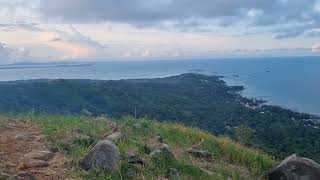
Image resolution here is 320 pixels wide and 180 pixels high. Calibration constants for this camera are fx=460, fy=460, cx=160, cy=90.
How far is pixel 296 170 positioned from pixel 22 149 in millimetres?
3631

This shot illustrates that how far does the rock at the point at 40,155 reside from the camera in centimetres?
556

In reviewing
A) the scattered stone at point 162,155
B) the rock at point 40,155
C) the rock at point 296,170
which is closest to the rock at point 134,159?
the scattered stone at point 162,155

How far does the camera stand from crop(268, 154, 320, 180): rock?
6180 millimetres

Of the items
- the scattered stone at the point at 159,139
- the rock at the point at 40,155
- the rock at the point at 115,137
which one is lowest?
the scattered stone at the point at 159,139

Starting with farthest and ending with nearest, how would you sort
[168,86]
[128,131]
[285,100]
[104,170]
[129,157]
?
[168,86]
[285,100]
[128,131]
[129,157]
[104,170]

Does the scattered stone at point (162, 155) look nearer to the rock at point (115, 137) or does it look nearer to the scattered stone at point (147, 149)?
the scattered stone at point (147, 149)

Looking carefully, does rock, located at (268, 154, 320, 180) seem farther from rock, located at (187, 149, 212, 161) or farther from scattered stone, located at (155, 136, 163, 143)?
scattered stone, located at (155, 136, 163, 143)

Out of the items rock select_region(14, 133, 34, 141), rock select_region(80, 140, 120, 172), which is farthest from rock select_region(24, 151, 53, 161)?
rock select_region(14, 133, 34, 141)

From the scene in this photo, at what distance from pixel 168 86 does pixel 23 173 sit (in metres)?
87.0

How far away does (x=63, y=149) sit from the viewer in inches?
235

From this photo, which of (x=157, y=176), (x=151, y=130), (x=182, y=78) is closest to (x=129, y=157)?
(x=157, y=176)

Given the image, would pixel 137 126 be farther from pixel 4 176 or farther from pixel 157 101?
pixel 157 101

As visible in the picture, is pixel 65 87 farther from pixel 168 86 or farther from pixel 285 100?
pixel 285 100

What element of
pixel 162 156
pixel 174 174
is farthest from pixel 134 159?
pixel 174 174
